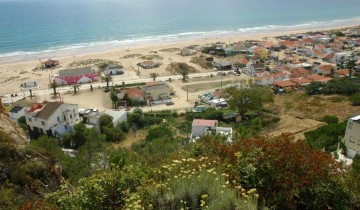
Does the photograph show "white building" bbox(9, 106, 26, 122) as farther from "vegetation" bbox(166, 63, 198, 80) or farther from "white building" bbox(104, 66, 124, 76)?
"vegetation" bbox(166, 63, 198, 80)

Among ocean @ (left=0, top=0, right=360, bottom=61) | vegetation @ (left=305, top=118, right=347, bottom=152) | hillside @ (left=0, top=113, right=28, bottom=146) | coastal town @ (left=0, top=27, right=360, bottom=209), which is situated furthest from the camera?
ocean @ (left=0, top=0, right=360, bottom=61)

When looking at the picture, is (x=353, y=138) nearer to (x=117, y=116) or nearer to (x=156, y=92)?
(x=117, y=116)

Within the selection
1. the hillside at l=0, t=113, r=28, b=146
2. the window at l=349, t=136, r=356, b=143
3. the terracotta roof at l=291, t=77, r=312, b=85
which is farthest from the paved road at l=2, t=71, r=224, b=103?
the window at l=349, t=136, r=356, b=143

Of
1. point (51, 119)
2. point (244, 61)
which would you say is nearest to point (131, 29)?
point (244, 61)

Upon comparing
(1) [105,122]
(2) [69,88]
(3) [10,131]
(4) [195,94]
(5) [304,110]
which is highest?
(3) [10,131]

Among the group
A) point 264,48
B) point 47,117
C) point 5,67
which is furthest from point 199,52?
point 47,117

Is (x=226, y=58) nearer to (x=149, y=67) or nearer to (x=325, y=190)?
(x=149, y=67)
